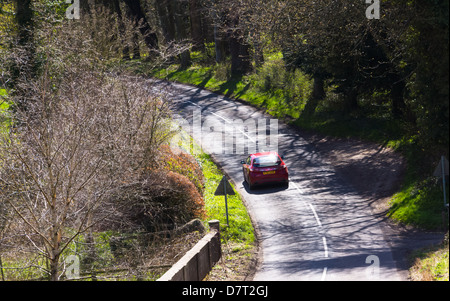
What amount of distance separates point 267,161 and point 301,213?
404 centimetres

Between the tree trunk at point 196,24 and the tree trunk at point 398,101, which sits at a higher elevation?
the tree trunk at point 196,24

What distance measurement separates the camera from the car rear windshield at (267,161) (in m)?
26.2

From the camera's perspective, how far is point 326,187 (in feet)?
83.8

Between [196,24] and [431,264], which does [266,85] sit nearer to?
[196,24]

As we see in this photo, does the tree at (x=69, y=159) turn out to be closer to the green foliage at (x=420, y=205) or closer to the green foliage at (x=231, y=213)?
the green foliage at (x=231, y=213)

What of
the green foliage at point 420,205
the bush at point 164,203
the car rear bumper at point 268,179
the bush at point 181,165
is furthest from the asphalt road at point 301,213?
the bush at point 164,203

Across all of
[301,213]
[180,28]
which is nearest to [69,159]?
[301,213]

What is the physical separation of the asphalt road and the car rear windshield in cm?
117

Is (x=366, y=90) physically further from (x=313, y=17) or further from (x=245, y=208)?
(x=245, y=208)

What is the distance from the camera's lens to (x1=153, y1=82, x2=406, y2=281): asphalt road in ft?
55.8

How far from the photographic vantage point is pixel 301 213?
22812mm

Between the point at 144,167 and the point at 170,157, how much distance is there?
2221mm

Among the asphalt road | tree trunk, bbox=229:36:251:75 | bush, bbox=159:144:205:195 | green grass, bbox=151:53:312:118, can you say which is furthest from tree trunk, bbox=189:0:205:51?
bush, bbox=159:144:205:195

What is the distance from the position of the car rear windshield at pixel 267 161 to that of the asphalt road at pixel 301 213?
1167 mm
